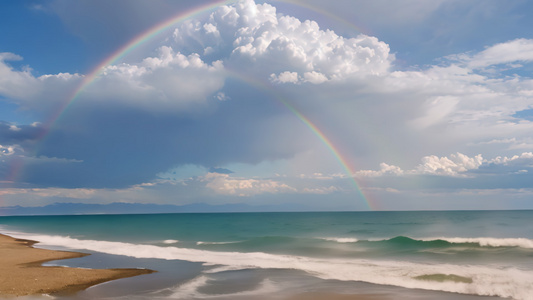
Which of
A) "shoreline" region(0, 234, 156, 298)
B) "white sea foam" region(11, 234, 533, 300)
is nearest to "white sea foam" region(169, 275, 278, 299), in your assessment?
"white sea foam" region(11, 234, 533, 300)

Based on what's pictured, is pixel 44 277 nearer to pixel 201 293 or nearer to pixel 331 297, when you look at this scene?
pixel 201 293

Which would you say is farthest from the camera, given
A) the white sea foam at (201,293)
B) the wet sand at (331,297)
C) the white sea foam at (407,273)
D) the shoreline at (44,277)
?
the white sea foam at (407,273)

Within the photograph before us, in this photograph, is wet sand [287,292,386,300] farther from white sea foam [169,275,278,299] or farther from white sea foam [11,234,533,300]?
white sea foam [11,234,533,300]

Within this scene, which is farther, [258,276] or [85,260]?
[85,260]

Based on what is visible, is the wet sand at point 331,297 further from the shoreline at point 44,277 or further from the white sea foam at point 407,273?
the shoreline at point 44,277

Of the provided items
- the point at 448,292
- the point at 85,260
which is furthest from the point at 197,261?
the point at 448,292

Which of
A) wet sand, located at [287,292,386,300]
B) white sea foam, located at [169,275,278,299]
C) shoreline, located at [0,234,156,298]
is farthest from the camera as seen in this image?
shoreline, located at [0,234,156,298]

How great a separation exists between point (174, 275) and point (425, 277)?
13236 mm

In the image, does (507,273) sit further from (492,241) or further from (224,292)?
(492,241)

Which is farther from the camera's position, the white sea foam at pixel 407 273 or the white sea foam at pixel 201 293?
the white sea foam at pixel 407 273

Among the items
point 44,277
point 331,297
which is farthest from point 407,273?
point 44,277

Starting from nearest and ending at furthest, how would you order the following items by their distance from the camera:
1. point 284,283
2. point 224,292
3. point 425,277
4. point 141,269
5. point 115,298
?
point 115,298, point 224,292, point 284,283, point 425,277, point 141,269

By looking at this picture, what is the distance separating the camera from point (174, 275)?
20719mm

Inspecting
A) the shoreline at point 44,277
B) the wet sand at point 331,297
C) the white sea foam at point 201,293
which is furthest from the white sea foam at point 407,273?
the shoreline at point 44,277
